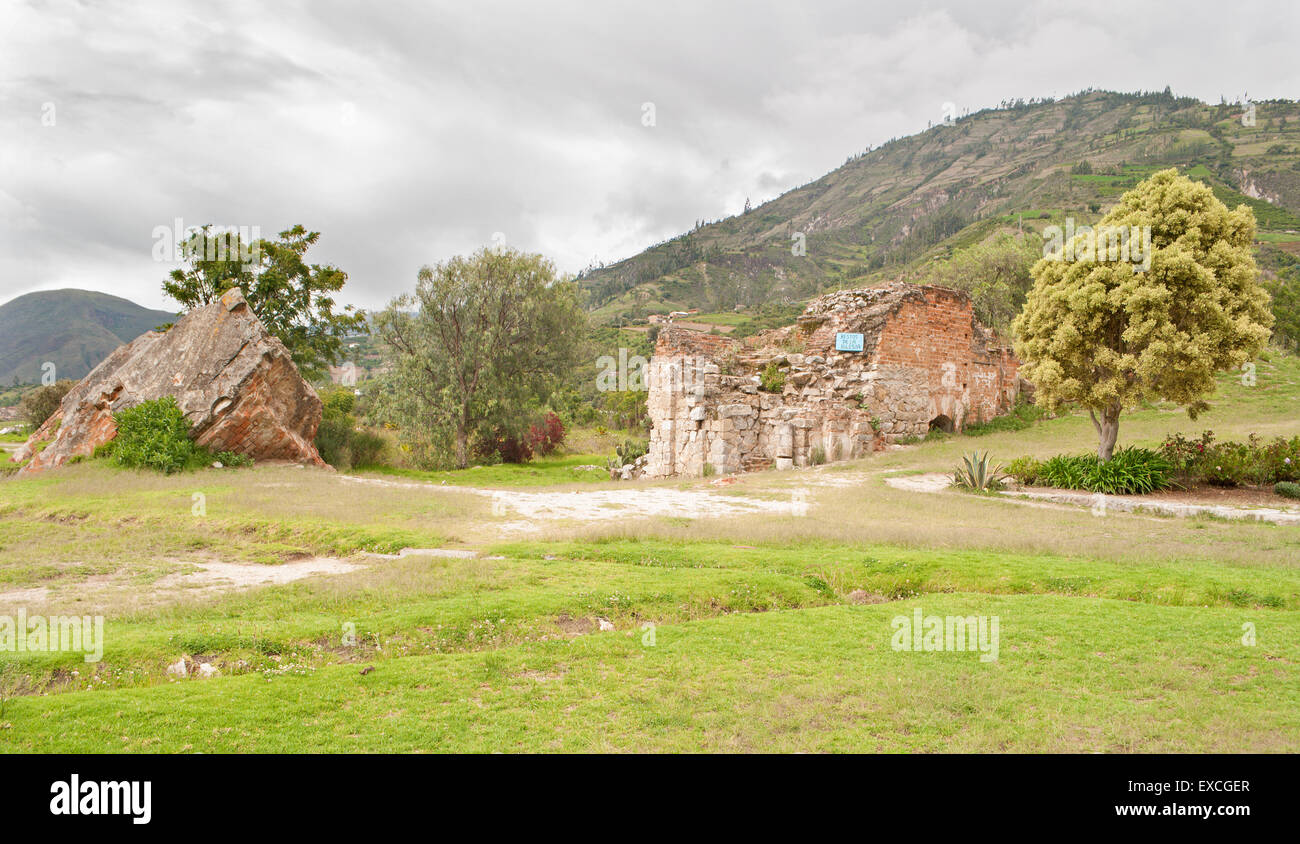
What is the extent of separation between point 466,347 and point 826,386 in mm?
14045

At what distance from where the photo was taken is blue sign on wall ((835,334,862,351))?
2331 centimetres

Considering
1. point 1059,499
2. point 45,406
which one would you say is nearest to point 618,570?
point 1059,499

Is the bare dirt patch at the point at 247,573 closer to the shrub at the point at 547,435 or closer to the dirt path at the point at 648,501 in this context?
the dirt path at the point at 648,501

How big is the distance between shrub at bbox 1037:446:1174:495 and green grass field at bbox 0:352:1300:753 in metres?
2.73

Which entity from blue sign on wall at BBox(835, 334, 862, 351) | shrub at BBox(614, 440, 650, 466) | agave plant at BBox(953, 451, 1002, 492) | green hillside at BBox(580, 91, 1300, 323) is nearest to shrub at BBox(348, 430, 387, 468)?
shrub at BBox(614, 440, 650, 466)

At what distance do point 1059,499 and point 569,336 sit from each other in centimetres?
2023

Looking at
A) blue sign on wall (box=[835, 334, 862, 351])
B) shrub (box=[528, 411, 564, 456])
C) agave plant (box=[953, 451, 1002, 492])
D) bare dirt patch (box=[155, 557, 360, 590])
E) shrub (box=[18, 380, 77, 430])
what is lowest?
bare dirt patch (box=[155, 557, 360, 590])

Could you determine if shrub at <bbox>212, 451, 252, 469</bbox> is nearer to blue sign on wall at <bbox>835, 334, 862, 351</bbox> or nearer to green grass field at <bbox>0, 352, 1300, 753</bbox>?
green grass field at <bbox>0, 352, 1300, 753</bbox>

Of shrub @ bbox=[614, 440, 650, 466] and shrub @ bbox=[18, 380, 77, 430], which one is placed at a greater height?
shrub @ bbox=[18, 380, 77, 430]

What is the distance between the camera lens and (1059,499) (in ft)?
46.0

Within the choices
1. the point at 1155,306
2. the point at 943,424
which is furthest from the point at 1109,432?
the point at 943,424

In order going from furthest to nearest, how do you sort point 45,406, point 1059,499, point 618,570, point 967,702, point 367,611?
point 45,406 → point 1059,499 → point 618,570 → point 367,611 → point 967,702

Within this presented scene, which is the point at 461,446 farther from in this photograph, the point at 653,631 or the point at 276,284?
the point at 653,631
